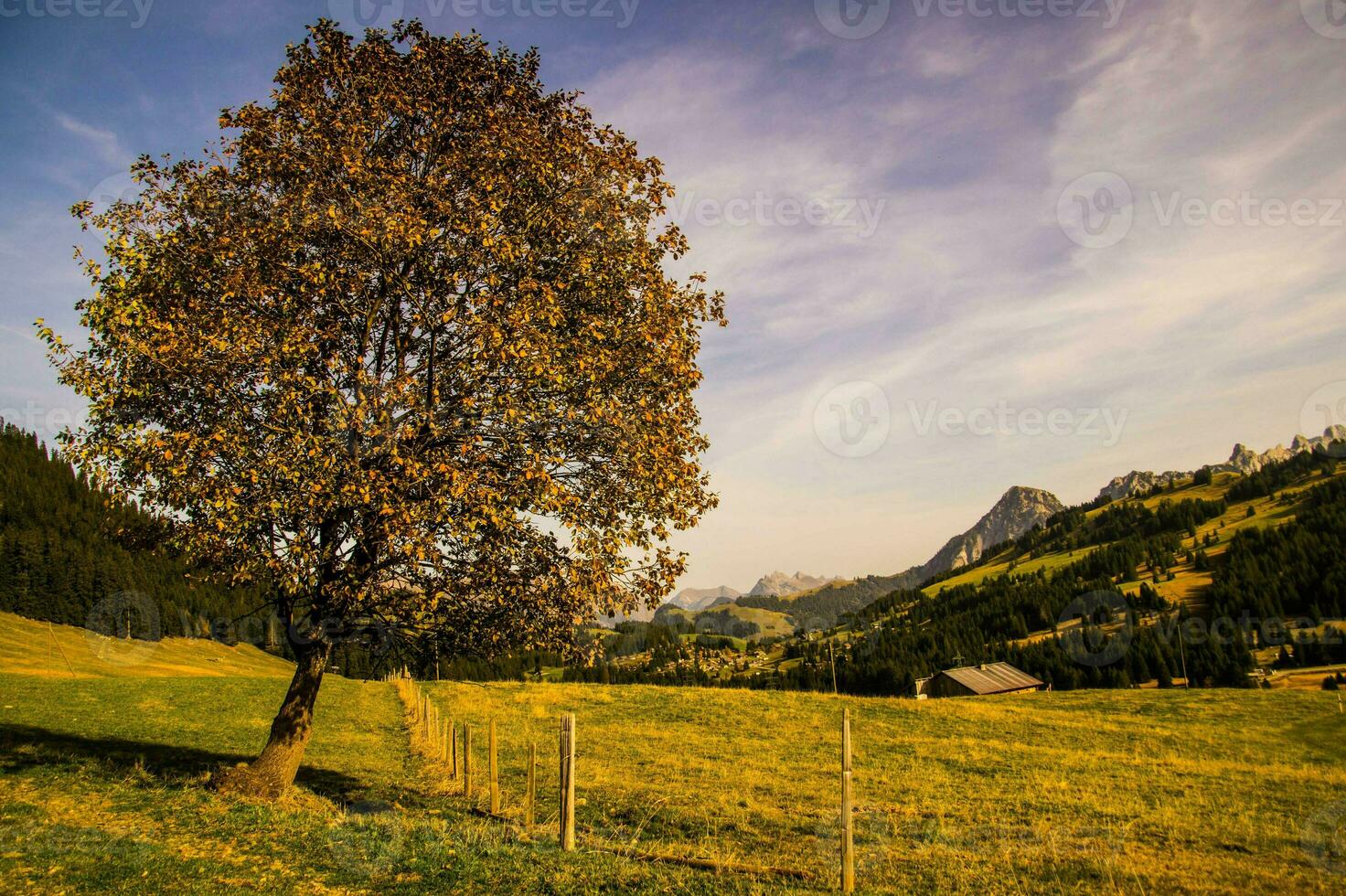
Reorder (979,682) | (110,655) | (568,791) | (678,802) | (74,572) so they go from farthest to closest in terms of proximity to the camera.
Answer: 1. (74,572)
2. (979,682)
3. (110,655)
4. (678,802)
5. (568,791)

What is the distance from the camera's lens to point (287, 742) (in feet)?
56.9

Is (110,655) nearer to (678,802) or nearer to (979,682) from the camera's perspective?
(678,802)

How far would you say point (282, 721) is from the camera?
57.1ft

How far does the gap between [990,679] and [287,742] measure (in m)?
125

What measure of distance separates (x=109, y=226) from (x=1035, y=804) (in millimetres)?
30314

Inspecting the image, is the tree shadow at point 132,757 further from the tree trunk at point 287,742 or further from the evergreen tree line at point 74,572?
the evergreen tree line at point 74,572

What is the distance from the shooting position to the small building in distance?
116 meters

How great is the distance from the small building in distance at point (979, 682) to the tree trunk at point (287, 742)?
11578 cm

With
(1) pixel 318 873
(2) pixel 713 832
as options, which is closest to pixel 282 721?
(1) pixel 318 873

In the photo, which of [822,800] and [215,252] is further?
[822,800]

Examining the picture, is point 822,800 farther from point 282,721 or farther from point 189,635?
point 189,635

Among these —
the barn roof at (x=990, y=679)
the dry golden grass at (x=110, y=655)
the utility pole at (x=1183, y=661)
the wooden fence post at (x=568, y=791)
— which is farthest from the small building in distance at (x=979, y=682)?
the wooden fence post at (x=568, y=791)

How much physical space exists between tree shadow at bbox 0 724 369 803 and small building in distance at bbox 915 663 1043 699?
112221 millimetres

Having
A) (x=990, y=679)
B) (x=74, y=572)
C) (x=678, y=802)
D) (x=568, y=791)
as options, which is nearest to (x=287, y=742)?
(x=568, y=791)
